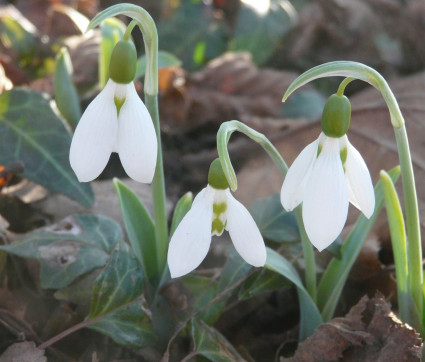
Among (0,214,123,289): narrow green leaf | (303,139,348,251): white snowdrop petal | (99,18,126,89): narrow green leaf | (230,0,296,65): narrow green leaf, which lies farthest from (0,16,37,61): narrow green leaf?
(303,139,348,251): white snowdrop petal

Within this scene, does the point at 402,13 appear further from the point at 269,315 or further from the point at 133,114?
the point at 133,114

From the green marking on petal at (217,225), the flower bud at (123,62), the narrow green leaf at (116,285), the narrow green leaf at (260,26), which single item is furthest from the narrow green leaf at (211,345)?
the narrow green leaf at (260,26)

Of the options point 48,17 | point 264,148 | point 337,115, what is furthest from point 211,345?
point 48,17

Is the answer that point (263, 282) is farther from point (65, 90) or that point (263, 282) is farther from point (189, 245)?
point (65, 90)

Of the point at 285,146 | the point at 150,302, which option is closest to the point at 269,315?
the point at 150,302

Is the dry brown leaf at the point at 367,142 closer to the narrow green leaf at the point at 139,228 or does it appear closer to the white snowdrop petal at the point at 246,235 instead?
the narrow green leaf at the point at 139,228

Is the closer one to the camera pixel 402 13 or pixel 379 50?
pixel 379 50

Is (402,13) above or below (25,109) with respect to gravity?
above
